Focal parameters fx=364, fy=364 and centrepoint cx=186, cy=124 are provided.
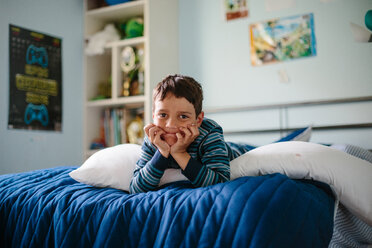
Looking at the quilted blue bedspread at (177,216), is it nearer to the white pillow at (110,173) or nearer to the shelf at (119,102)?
the white pillow at (110,173)

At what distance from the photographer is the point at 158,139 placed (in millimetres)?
1157

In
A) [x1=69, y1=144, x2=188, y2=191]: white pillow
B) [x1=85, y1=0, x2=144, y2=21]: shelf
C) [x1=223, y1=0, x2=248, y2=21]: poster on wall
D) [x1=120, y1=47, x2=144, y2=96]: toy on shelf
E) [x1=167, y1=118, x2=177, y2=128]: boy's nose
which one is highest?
[x1=85, y1=0, x2=144, y2=21]: shelf

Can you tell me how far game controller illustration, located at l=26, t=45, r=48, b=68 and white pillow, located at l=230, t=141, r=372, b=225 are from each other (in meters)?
2.07

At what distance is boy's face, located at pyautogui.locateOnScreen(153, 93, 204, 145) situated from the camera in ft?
3.82

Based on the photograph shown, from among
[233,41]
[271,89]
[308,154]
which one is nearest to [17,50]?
[233,41]

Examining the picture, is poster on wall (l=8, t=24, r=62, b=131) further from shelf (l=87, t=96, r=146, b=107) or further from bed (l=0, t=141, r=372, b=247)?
bed (l=0, t=141, r=372, b=247)

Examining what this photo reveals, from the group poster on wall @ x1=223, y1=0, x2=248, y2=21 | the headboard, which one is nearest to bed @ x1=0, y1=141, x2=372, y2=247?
the headboard

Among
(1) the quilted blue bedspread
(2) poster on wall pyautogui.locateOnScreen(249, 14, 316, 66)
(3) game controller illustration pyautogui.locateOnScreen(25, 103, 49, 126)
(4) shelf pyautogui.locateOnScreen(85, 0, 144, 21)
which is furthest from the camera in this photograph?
(4) shelf pyautogui.locateOnScreen(85, 0, 144, 21)

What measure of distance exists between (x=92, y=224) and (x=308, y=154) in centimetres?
69

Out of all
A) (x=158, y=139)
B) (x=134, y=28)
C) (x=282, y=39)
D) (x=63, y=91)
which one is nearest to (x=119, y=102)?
(x=63, y=91)

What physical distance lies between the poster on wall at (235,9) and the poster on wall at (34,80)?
4.45 ft

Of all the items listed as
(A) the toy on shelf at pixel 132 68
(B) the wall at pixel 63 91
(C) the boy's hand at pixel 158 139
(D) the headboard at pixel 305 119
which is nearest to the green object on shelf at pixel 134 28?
(A) the toy on shelf at pixel 132 68

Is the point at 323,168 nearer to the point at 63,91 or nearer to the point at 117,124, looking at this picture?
the point at 117,124

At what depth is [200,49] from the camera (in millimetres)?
2949
